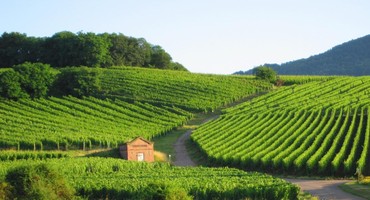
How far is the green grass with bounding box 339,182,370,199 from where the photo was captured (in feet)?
123

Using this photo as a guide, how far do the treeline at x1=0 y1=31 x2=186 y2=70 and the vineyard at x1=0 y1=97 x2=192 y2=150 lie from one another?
23.5 m

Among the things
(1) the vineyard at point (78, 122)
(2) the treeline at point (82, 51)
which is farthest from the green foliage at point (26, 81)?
(2) the treeline at point (82, 51)

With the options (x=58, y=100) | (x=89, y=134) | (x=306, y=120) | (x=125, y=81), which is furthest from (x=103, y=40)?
(x=306, y=120)

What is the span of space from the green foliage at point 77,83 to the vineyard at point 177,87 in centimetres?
180

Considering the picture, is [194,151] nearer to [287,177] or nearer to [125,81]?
[287,177]

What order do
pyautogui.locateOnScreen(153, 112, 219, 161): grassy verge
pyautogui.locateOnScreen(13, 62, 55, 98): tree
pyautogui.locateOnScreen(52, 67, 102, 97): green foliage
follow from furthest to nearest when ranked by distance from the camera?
pyautogui.locateOnScreen(52, 67, 102, 97): green foliage
pyautogui.locateOnScreen(13, 62, 55, 98): tree
pyautogui.locateOnScreen(153, 112, 219, 161): grassy verge

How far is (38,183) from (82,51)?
82.4 meters

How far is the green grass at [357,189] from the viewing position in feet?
123

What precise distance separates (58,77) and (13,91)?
1031 cm

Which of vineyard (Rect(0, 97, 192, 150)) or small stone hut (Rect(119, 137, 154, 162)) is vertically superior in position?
vineyard (Rect(0, 97, 192, 150))

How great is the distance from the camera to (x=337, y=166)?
1887 inches

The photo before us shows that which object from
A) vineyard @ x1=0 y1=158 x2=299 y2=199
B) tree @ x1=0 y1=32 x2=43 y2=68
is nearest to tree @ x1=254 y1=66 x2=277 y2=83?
tree @ x1=0 y1=32 x2=43 y2=68

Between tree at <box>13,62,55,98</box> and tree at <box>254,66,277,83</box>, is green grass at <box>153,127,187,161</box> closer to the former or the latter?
tree at <box>13,62,55,98</box>

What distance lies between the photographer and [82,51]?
110625mm
